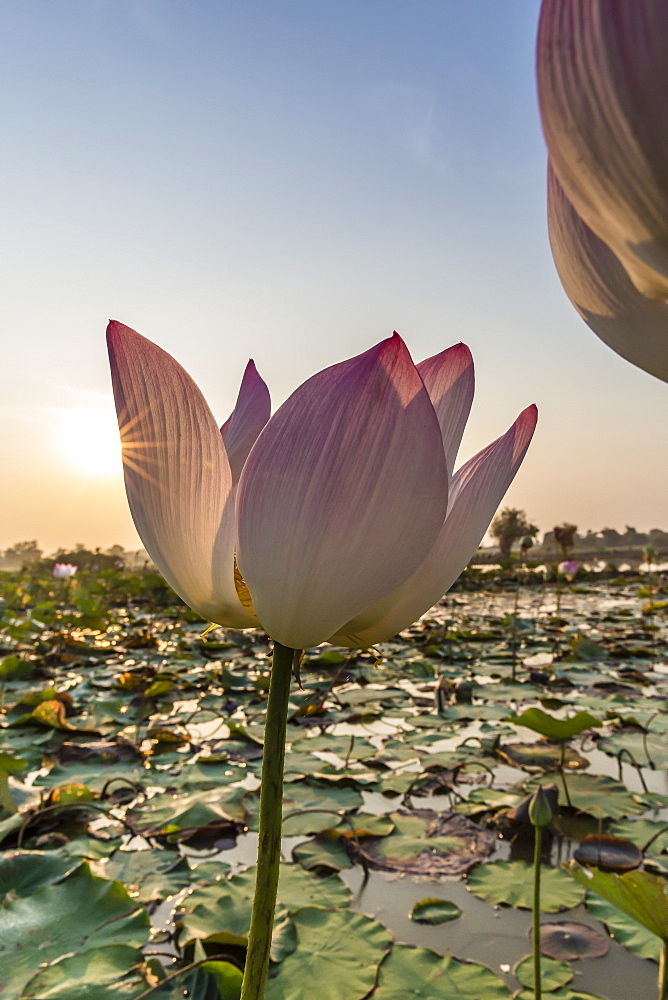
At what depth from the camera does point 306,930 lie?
121cm

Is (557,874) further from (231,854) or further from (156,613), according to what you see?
(156,613)

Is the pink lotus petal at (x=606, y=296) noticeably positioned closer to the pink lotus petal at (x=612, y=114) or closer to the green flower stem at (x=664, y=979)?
the pink lotus petal at (x=612, y=114)

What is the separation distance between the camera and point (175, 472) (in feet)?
1.30

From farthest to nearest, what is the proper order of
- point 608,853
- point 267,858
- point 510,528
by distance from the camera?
point 510,528 < point 608,853 < point 267,858

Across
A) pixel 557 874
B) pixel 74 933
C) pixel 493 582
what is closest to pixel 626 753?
pixel 557 874

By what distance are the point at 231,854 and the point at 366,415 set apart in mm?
1532

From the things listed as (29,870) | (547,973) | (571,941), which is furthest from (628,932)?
(29,870)

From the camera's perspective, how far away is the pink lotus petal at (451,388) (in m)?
0.47

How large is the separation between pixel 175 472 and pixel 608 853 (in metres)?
1.61

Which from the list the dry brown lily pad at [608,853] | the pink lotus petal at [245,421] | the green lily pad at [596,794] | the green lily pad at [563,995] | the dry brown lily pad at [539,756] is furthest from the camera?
the dry brown lily pad at [539,756]

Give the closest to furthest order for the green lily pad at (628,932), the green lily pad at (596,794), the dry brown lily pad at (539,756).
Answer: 1. the green lily pad at (628,932)
2. the green lily pad at (596,794)
3. the dry brown lily pad at (539,756)

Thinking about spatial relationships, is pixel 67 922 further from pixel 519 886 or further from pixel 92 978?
pixel 519 886

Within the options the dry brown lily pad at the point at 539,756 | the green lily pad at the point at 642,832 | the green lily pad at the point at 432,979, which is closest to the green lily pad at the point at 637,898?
the green lily pad at the point at 432,979

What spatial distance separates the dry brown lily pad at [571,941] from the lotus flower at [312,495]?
1143 millimetres
